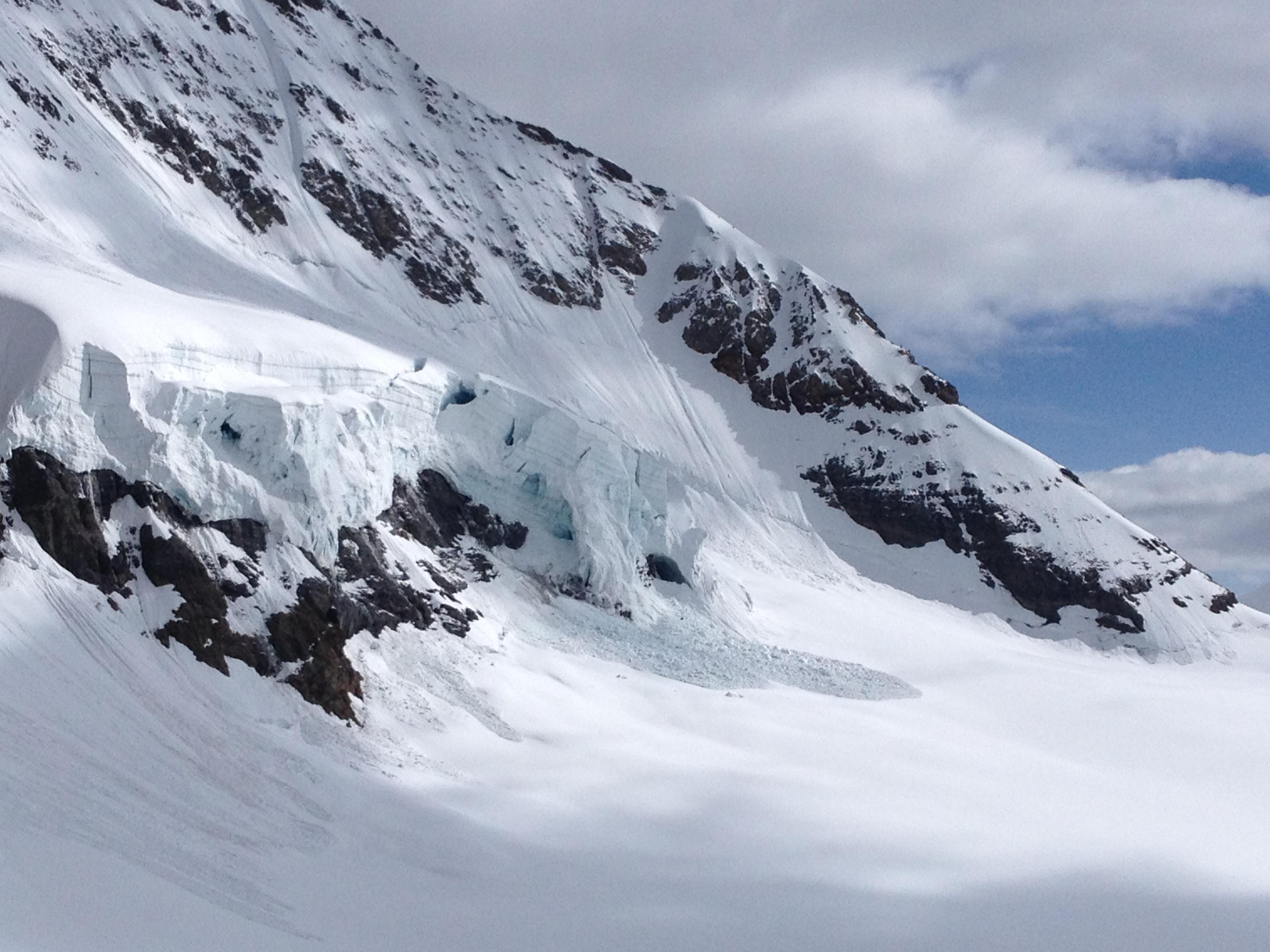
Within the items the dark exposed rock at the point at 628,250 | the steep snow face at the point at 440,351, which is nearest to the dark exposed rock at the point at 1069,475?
the steep snow face at the point at 440,351

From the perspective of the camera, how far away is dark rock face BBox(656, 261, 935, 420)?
221 ft

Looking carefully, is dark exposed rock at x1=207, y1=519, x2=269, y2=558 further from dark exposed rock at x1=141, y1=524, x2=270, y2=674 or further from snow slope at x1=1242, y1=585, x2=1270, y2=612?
snow slope at x1=1242, y1=585, x2=1270, y2=612

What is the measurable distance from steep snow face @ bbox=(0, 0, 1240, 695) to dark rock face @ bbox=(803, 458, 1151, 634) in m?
0.16

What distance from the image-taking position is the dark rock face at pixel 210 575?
20.6 m

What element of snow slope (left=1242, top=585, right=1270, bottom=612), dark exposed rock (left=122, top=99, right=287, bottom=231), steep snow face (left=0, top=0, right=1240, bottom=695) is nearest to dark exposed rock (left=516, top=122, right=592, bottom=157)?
steep snow face (left=0, top=0, right=1240, bottom=695)

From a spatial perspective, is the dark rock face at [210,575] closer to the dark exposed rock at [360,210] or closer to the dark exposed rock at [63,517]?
the dark exposed rock at [63,517]

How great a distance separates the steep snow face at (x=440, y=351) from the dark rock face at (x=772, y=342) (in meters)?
0.21

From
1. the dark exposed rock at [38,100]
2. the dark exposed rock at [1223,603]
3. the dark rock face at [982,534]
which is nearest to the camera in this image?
the dark exposed rock at [38,100]

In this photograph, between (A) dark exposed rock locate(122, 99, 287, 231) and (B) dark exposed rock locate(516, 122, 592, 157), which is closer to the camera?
(A) dark exposed rock locate(122, 99, 287, 231)

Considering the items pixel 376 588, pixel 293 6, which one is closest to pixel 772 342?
pixel 293 6

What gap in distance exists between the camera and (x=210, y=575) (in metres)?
22.0

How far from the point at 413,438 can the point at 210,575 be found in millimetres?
11207

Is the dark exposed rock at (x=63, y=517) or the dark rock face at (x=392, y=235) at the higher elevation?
the dark rock face at (x=392, y=235)

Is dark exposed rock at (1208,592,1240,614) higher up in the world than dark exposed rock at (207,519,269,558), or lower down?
higher up
